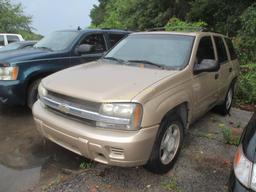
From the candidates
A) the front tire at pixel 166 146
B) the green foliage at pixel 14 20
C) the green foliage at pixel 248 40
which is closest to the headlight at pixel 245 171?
the front tire at pixel 166 146

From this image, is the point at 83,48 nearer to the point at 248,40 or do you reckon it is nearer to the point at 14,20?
the point at 248,40

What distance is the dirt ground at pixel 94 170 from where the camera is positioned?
10.3 ft

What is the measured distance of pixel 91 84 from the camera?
10.4 ft

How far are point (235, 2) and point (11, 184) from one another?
46.5ft

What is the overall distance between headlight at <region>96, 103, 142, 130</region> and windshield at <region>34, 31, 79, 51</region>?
11.1 ft

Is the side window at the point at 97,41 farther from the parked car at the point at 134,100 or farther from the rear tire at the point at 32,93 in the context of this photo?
the parked car at the point at 134,100

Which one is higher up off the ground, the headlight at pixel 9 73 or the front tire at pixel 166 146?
the headlight at pixel 9 73

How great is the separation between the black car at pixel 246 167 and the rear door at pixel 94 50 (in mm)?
4376

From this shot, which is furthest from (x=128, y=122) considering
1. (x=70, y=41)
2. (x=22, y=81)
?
(x=70, y=41)

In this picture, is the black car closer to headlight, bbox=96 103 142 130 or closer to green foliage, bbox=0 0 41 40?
headlight, bbox=96 103 142 130

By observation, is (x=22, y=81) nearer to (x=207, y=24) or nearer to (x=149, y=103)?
(x=149, y=103)

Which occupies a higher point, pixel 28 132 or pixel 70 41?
pixel 70 41

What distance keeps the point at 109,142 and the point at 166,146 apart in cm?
92

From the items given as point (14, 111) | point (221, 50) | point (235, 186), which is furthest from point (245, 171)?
point (14, 111)
